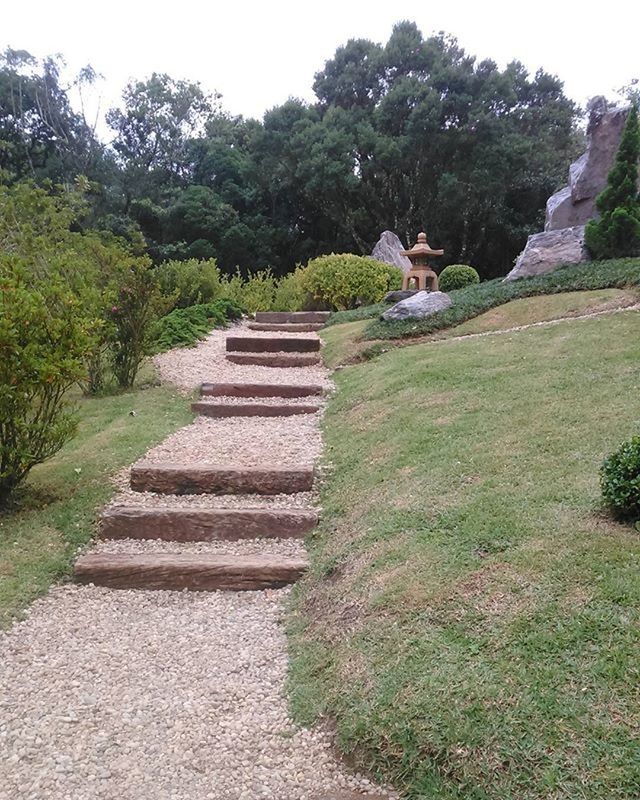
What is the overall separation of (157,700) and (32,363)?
229cm

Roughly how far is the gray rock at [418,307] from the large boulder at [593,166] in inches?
162

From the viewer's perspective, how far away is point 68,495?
4.38m

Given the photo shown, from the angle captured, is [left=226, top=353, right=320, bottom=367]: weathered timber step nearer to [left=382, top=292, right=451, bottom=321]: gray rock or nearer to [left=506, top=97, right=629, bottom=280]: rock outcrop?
[left=382, top=292, right=451, bottom=321]: gray rock

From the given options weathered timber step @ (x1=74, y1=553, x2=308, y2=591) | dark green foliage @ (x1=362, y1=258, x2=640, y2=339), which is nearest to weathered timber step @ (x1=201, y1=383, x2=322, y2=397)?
dark green foliage @ (x1=362, y1=258, x2=640, y2=339)

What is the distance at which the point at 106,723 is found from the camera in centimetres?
239

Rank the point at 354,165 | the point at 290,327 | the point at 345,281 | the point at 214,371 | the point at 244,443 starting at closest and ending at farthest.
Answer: the point at 244,443 → the point at 214,371 → the point at 290,327 → the point at 345,281 → the point at 354,165

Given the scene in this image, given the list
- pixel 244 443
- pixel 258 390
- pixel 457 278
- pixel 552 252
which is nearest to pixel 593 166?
pixel 552 252

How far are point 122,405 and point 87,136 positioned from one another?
21991mm

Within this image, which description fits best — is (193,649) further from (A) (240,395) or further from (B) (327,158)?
(B) (327,158)

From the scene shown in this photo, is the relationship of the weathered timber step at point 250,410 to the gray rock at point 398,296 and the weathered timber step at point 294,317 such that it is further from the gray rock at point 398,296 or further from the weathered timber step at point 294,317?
the weathered timber step at point 294,317

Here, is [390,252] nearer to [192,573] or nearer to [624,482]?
[192,573]

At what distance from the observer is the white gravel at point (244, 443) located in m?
5.01

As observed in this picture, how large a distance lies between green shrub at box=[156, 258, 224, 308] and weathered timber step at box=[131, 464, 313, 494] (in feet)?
26.8

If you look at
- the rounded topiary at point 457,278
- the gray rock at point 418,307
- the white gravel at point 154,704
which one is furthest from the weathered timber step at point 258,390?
the rounded topiary at point 457,278
